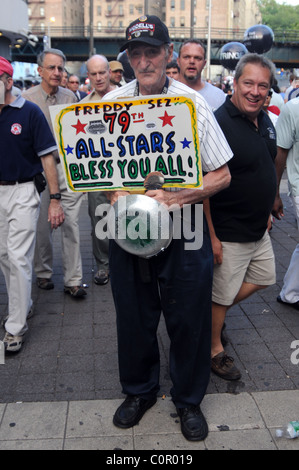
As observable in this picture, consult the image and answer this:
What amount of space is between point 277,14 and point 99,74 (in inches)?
5798

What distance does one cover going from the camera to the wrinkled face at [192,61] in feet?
17.9

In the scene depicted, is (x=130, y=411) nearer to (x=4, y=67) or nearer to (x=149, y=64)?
(x=149, y=64)

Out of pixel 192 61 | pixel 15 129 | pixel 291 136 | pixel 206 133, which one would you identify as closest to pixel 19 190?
pixel 15 129

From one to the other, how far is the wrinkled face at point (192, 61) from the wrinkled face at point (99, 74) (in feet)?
2.46

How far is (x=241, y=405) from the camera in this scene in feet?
10.9

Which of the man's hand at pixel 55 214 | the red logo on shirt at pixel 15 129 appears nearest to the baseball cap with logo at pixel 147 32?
the red logo on shirt at pixel 15 129

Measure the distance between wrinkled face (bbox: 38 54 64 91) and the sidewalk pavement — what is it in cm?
197

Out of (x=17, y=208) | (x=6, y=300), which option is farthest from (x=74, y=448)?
(x=6, y=300)

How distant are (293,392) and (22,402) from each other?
64.5 inches

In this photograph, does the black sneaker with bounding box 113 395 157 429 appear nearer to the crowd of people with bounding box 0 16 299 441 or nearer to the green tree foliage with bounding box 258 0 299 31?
the crowd of people with bounding box 0 16 299 441

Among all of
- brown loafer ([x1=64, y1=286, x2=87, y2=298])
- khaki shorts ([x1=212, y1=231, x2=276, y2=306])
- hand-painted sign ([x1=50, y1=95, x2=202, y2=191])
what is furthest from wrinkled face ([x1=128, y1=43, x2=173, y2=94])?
brown loafer ([x1=64, y1=286, x2=87, y2=298])

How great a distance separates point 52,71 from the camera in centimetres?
512

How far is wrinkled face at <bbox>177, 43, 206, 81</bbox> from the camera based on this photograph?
544cm

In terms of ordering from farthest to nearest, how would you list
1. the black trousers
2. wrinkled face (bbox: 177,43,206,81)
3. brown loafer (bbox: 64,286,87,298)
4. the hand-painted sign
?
wrinkled face (bbox: 177,43,206,81)
brown loafer (bbox: 64,286,87,298)
the black trousers
the hand-painted sign
